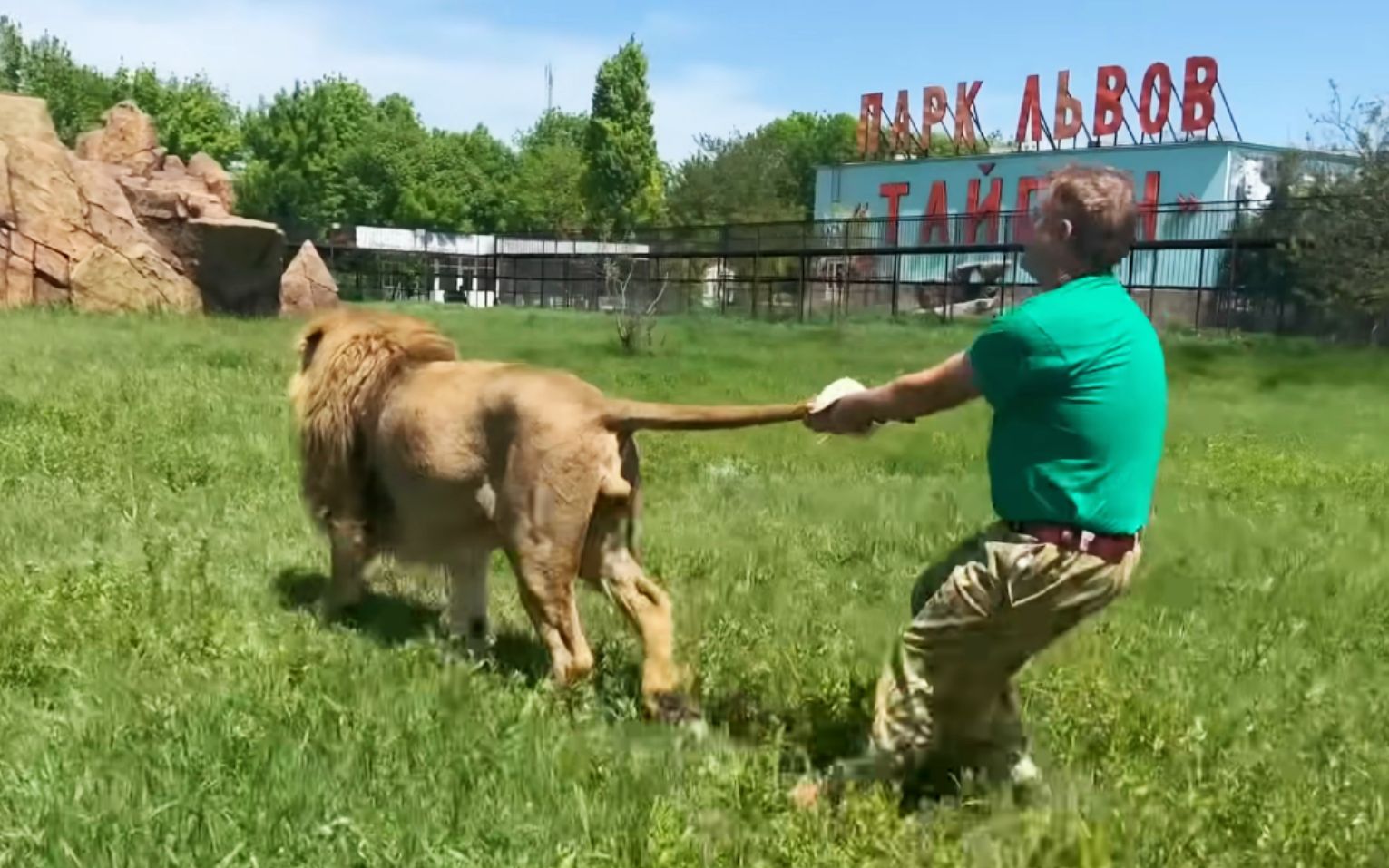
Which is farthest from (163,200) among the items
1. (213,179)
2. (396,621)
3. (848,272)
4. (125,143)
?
(396,621)

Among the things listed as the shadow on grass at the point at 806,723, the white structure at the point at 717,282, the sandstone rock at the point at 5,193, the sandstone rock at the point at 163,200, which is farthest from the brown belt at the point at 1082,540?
the white structure at the point at 717,282

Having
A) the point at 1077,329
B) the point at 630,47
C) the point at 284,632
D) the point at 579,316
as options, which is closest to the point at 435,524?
the point at 284,632

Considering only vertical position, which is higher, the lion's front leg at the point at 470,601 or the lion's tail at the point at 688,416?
the lion's tail at the point at 688,416

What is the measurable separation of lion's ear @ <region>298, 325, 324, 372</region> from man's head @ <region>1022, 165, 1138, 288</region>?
10.7 feet

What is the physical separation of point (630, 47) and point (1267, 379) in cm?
5559

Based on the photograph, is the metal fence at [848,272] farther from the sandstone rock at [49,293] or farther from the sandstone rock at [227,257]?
the sandstone rock at [49,293]

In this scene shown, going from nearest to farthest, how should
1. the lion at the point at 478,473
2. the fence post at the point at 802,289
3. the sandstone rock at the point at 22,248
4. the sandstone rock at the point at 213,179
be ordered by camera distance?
the lion at the point at 478,473 < the sandstone rock at the point at 22,248 < the sandstone rock at the point at 213,179 < the fence post at the point at 802,289

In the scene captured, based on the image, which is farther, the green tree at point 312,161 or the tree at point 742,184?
the tree at point 742,184

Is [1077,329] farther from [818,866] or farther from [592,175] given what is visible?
[592,175]

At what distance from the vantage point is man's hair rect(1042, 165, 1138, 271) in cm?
398

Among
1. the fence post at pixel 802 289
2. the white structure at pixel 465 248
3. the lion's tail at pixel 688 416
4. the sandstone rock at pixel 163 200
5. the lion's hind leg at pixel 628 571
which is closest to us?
the lion's tail at pixel 688 416

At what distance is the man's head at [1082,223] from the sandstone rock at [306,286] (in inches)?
1044

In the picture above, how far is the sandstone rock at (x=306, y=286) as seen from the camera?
98.1 ft

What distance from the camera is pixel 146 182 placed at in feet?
93.2
